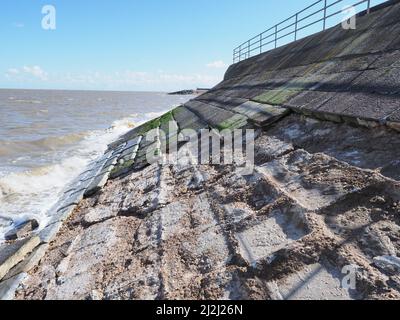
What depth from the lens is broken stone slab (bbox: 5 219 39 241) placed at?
17.3ft

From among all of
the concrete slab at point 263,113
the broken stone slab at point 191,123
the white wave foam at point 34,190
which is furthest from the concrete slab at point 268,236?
the broken stone slab at point 191,123

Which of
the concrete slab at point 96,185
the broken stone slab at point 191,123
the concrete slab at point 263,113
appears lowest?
the concrete slab at point 96,185

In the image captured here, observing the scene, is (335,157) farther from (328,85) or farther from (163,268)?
(328,85)

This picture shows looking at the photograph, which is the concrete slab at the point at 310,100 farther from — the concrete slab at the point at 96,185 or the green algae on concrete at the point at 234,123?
the concrete slab at the point at 96,185

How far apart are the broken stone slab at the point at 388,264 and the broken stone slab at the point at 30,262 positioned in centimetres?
306

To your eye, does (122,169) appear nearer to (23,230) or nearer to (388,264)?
(23,230)

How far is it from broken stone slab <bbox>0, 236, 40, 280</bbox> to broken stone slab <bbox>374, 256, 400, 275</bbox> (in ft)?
11.1

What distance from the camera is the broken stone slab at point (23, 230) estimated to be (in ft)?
17.3

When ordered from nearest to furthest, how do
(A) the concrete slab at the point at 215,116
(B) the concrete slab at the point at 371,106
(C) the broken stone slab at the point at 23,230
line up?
(B) the concrete slab at the point at 371,106
(C) the broken stone slab at the point at 23,230
(A) the concrete slab at the point at 215,116

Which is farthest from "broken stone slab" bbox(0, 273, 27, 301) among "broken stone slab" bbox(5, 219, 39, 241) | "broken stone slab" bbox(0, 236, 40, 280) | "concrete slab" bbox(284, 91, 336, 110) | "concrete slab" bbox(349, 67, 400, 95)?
"concrete slab" bbox(349, 67, 400, 95)

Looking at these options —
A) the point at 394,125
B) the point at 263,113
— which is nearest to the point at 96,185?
the point at 263,113

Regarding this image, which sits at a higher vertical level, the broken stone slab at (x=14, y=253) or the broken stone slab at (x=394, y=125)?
the broken stone slab at (x=394, y=125)
